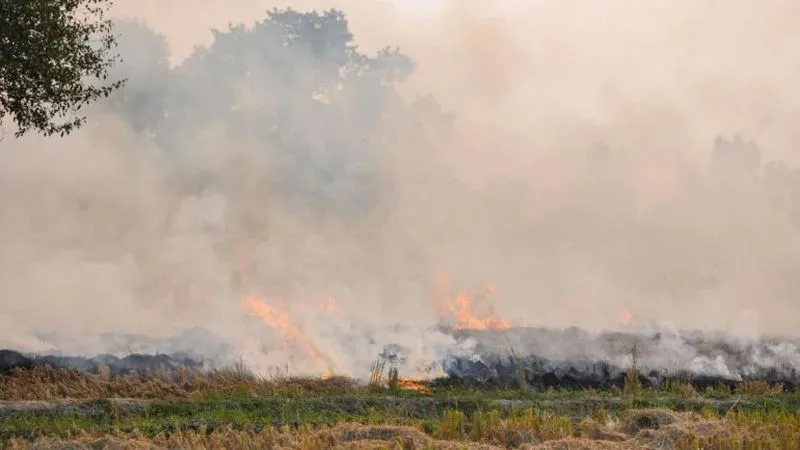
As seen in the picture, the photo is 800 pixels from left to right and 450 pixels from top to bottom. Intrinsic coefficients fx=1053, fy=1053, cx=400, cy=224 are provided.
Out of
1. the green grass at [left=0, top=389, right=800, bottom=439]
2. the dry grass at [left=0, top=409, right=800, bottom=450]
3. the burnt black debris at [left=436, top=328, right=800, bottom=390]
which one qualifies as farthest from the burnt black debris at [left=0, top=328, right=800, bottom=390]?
the dry grass at [left=0, top=409, right=800, bottom=450]

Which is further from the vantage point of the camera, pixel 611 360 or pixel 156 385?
pixel 611 360

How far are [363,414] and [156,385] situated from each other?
7148 mm

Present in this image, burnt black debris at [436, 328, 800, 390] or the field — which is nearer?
the field

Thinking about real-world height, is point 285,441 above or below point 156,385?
below

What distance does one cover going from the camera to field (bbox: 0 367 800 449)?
16.0 m

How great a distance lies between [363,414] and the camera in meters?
21.7

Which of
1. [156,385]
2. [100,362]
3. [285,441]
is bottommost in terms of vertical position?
[285,441]

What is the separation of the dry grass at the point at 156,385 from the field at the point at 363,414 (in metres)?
0.04

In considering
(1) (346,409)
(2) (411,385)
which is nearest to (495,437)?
(1) (346,409)

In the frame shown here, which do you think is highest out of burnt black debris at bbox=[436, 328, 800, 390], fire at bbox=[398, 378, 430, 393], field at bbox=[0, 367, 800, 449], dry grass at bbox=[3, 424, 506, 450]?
A: burnt black debris at bbox=[436, 328, 800, 390]

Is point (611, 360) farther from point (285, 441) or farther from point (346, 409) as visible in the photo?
point (285, 441)

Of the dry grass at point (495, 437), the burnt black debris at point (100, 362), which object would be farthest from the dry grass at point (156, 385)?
the dry grass at point (495, 437)

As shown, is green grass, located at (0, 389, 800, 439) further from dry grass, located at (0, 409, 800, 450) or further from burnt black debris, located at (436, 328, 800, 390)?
burnt black debris, located at (436, 328, 800, 390)

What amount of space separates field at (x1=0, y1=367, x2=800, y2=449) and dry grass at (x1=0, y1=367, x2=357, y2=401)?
0.04 m
